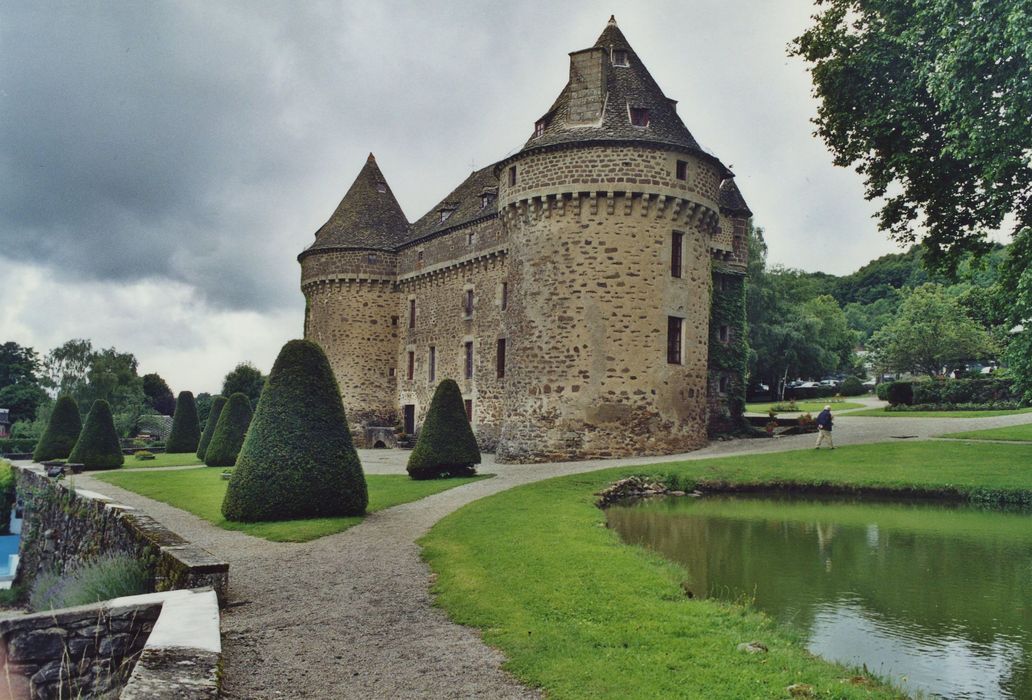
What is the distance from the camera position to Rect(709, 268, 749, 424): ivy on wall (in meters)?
32.2

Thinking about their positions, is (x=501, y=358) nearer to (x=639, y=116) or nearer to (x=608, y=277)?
(x=608, y=277)

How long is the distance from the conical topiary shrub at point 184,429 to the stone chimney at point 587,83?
24854 millimetres

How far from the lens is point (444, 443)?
68.8ft

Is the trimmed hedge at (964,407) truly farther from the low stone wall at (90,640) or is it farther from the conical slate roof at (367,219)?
the low stone wall at (90,640)

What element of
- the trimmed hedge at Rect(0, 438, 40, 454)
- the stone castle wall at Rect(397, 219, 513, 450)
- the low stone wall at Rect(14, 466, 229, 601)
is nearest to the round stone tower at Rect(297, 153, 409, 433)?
the stone castle wall at Rect(397, 219, 513, 450)

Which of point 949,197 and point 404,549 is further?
point 949,197

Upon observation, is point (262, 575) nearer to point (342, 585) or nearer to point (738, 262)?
point (342, 585)

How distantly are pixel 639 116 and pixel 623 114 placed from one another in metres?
0.57

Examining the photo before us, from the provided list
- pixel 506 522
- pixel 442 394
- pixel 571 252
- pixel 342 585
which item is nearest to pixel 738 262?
pixel 571 252

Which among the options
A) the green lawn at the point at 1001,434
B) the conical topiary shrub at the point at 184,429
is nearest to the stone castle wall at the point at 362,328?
the conical topiary shrub at the point at 184,429

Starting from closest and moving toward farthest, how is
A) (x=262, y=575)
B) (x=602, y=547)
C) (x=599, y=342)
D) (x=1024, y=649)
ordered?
(x=1024, y=649)
(x=262, y=575)
(x=602, y=547)
(x=599, y=342)

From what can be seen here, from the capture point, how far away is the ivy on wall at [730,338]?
106ft

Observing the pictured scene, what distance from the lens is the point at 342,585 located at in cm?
916

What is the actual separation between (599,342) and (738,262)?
10924mm
